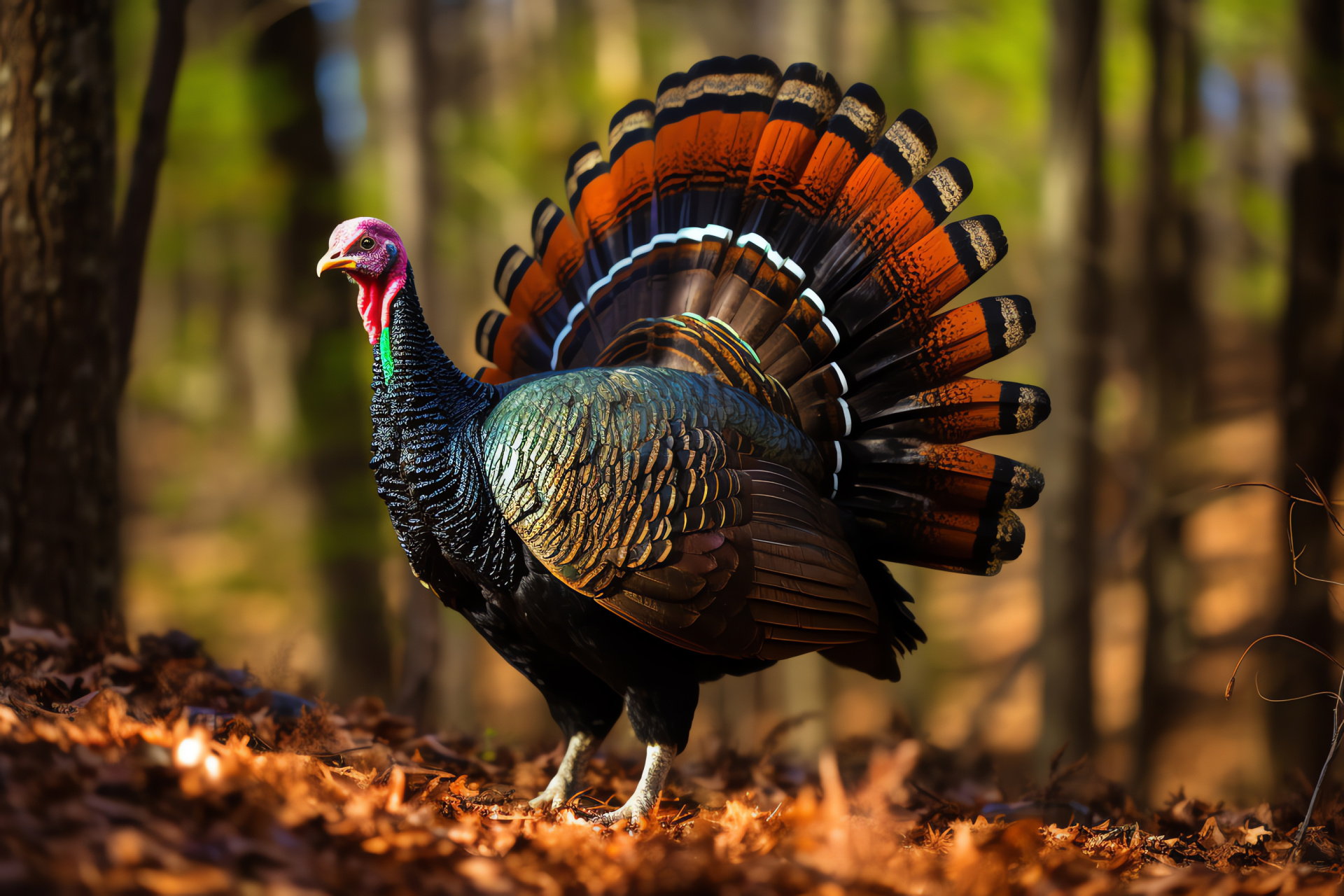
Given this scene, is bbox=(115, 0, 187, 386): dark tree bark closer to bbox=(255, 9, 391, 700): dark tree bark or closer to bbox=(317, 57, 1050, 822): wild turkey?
bbox=(317, 57, 1050, 822): wild turkey

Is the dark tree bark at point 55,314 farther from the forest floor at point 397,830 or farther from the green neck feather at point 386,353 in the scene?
the green neck feather at point 386,353

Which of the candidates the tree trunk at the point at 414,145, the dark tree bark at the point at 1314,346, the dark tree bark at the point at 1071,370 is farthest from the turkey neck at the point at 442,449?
the dark tree bark at the point at 1314,346

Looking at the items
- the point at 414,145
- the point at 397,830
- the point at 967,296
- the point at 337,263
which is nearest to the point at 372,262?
the point at 337,263

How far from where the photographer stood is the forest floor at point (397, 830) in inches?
73.8

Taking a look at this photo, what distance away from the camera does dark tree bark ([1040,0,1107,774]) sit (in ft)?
23.7

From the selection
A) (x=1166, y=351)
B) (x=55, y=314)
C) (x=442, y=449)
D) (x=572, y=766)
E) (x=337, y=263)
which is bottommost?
(x=572, y=766)

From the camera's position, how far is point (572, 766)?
3.88 metres

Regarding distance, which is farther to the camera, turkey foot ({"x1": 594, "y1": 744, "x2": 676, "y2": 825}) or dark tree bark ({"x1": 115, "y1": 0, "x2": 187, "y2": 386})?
dark tree bark ({"x1": 115, "y1": 0, "x2": 187, "y2": 386})

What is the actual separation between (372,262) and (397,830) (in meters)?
1.99

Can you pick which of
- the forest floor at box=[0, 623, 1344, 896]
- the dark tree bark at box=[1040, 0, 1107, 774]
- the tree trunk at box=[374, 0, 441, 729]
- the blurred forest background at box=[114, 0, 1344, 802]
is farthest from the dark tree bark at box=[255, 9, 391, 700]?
the dark tree bark at box=[1040, 0, 1107, 774]

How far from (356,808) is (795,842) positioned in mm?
1013

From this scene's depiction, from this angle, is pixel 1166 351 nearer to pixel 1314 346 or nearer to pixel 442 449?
pixel 1314 346

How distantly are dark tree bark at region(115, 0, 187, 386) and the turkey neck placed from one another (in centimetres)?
209

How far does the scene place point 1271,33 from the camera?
1292 centimetres
